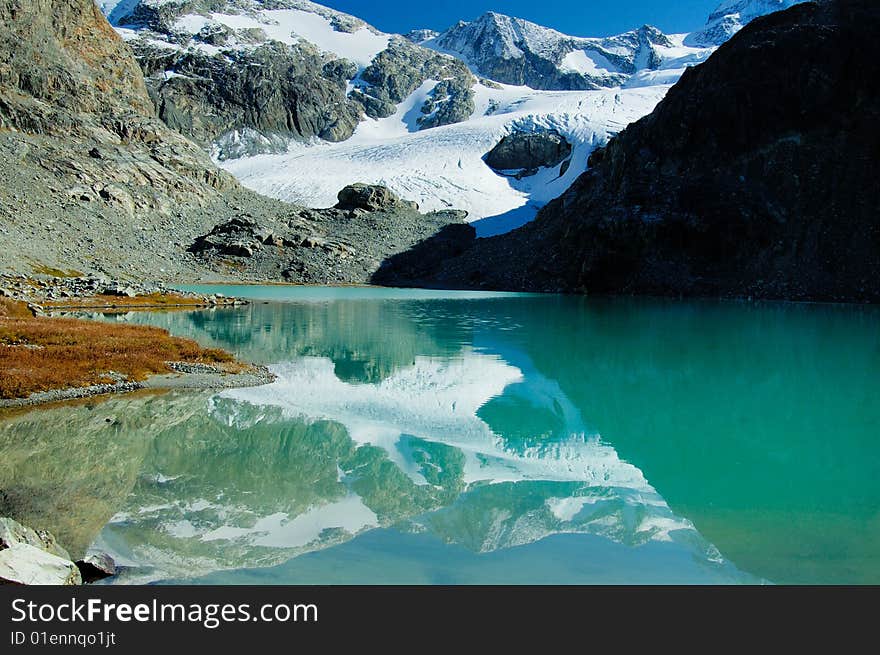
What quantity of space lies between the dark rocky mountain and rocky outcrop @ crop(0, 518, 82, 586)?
75450mm

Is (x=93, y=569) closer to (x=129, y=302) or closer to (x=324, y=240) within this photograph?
(x=129, y=302)

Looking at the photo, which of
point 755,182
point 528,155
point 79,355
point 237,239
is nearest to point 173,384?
point 79,355

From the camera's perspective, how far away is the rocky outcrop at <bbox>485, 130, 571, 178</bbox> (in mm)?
180000

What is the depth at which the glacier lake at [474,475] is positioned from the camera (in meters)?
8.67

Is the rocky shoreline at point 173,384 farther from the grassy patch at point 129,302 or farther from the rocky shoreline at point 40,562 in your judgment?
the grassy patch at point 129,302

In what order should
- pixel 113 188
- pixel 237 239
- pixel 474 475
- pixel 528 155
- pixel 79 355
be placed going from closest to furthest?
1. pixel 474 475
2. pixel 79 355
3. pixel 113 188
4. pixel 237 239
5. pixel 528 155

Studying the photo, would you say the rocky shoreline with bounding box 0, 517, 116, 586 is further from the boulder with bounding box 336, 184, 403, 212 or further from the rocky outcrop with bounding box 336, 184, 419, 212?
the boulder with bounding box 336, 184, 403, 212

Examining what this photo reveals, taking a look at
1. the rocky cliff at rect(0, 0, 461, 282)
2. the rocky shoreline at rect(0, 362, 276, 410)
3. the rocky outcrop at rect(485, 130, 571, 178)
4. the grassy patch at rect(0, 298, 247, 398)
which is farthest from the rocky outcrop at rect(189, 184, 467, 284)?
the rocky shoreline at rect(0, 362, 276, 410)

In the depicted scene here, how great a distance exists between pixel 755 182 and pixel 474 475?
80.8m

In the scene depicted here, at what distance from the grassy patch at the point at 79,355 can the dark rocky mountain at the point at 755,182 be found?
6504 centimetres

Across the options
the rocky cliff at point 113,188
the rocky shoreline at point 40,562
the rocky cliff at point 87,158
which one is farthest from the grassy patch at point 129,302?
the rocky shoreline at point 40,562

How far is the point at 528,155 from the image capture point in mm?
180875
